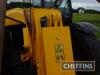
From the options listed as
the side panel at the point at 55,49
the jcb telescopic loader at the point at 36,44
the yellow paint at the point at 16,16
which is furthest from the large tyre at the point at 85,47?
the side panel at the point at 55,49

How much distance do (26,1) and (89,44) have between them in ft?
6.89

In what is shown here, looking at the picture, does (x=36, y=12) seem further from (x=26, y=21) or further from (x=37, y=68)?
(x=37, y=68)

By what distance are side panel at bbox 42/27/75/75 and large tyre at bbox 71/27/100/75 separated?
1.81 metres

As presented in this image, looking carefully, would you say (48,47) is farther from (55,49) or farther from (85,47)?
(85,47)

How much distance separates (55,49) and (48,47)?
0.33ft

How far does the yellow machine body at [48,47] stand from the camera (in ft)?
18.1

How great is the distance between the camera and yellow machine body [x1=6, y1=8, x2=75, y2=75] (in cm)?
550

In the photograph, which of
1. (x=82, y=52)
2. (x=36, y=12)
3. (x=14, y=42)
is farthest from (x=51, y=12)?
(x=82, y=52)

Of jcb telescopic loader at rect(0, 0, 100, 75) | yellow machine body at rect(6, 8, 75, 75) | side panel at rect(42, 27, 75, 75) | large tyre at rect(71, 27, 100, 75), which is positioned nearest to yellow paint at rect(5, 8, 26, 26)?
jcb telescopic loader at rect(0, 0, 100, 75)

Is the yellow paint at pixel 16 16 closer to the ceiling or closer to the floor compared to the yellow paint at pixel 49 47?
closer to the ceiling

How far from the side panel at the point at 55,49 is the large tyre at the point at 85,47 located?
1.81 m

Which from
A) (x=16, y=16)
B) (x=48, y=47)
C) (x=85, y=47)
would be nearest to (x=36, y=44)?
(x=48, y=47)

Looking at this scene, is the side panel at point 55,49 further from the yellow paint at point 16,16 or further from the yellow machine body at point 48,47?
the yellow paint at point 16,16

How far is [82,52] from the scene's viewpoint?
766 cm
